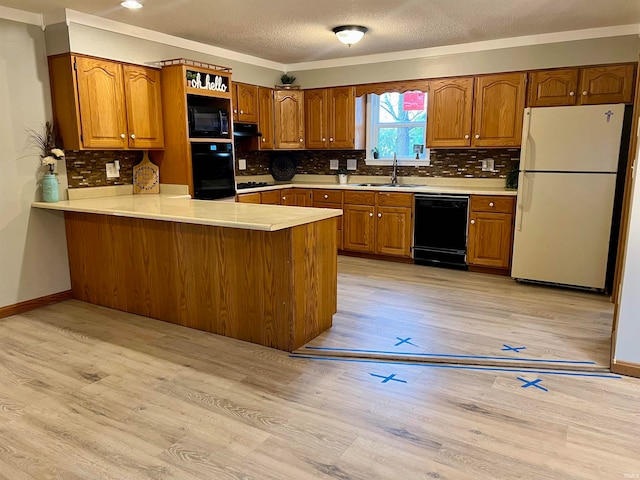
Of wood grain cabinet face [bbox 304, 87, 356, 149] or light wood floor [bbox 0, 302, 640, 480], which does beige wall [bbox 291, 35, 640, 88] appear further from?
light wood floor [bbox 0, 302, 640, 480]

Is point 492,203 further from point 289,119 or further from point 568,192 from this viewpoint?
point 289,119

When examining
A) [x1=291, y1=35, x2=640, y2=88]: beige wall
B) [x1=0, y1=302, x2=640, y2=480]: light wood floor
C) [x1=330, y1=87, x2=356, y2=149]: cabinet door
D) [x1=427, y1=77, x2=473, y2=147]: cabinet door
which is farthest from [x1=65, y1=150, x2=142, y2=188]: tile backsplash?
[x1=427, y1=77, x2=473, y2=147]: cabinet door

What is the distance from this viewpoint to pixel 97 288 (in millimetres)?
3949

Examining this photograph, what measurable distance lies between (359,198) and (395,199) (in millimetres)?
450

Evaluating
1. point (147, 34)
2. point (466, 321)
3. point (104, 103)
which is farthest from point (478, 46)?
point (104, 103)

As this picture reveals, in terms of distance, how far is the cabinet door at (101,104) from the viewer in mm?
3721

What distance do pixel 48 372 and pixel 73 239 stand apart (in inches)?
62.6

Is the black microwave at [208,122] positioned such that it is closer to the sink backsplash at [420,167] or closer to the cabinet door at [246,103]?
the cabinet door at [246,103]

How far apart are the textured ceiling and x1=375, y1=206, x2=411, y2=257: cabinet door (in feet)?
5.83

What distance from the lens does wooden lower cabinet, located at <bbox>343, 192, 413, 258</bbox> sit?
16.8 ft

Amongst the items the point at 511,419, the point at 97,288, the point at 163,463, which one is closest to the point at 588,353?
the point at 511,419

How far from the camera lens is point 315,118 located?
19.1ft

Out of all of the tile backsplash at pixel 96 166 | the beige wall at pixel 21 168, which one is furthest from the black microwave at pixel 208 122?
the beige wall at pixel 21 168

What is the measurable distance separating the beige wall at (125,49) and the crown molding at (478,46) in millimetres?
1121
